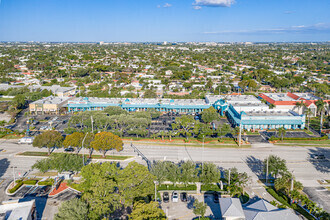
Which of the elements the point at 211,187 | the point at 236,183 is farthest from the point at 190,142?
the point at 236,183

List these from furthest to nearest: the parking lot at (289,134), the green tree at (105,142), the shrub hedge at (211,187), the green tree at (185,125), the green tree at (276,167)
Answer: the parking lot at (289,134), the green tree at (185,125), the green tree at (105,142), the green tree at (276,167), the shrub hedge at (211,187)

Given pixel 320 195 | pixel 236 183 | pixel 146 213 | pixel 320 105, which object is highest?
pixel 320 105

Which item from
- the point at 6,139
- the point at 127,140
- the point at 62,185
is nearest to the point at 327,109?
the point at 127,140

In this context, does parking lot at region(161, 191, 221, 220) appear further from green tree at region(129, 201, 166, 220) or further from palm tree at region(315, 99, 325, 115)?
palm tree at region(315, 99, 325, 115)

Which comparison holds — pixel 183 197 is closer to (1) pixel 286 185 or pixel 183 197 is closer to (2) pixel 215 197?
(2) pixel 215 197

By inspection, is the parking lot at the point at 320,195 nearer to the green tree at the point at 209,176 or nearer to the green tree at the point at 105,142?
the green tree at the point at 209,176

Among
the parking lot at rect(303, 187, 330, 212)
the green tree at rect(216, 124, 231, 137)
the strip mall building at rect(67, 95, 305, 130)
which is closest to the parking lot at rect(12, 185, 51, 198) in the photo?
the green tree at rect(216, 124, 231, 137)

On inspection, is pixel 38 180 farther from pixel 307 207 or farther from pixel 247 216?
pixel 307 207

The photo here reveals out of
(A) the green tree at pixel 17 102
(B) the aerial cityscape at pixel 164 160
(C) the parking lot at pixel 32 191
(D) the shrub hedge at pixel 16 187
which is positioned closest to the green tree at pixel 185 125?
(B) the aerial cityscape at pixel 164 160
